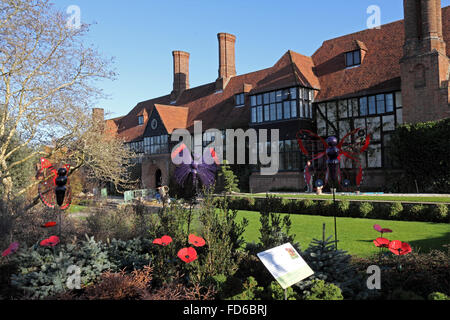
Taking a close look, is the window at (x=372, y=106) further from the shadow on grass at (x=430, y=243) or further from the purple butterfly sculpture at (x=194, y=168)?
the purple butterfly sculpture at (x=194, y=168)

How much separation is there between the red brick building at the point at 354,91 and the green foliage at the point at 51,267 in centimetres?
1049

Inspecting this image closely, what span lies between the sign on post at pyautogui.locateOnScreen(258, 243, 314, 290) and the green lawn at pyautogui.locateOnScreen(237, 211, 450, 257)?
149 inches

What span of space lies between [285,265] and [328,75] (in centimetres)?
2351

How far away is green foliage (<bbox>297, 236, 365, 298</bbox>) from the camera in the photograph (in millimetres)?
4539

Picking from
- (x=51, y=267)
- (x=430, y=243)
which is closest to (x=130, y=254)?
(x=51, y=267)

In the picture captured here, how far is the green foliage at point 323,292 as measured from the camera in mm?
4156

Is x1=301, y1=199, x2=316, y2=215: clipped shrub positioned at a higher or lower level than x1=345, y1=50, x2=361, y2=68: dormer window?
lower

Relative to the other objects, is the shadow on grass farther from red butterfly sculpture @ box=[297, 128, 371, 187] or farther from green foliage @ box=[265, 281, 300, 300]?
green foliage @ box=[265, 281, 300, 300]

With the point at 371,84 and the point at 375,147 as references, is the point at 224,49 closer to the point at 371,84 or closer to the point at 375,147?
the point at 371,84

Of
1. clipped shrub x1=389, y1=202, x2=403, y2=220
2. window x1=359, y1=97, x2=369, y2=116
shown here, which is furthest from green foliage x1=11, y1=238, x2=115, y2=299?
window x1=359, y1=97, x2=369, y2=116

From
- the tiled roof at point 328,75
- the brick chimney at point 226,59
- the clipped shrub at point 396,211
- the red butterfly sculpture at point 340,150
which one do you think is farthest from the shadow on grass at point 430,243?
the brick chimney at point 226,59

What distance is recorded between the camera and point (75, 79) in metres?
10.6

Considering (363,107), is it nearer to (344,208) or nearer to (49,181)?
(344,208)

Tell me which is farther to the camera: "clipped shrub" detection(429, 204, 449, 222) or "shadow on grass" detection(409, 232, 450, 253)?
"clipped shrub" detection(429, 204, 449, 222)
